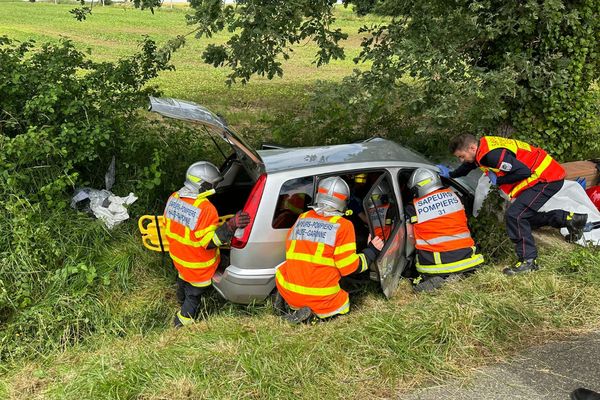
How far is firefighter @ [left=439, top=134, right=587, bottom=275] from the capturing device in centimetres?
510

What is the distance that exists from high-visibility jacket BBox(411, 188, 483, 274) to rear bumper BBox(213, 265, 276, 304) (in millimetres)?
1471

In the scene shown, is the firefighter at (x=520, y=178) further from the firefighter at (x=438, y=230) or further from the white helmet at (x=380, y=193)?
the white helmet at (x=380, y=193)

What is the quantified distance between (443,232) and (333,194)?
125cm

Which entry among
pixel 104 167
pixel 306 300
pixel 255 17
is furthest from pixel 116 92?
pixel 306 300

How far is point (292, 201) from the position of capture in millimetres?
4738

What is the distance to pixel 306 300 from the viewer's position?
454 cm

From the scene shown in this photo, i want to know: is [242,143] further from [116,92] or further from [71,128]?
[116,92]

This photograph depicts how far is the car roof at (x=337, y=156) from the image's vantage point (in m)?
4.84

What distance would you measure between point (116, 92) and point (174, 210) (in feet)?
7.61

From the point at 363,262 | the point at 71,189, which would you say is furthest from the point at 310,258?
the point at 71,189

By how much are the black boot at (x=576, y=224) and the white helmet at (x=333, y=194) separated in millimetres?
2458

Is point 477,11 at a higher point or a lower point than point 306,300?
higher

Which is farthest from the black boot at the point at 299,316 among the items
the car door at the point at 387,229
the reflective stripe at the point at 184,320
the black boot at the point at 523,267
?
the black boot at the point at 523,267

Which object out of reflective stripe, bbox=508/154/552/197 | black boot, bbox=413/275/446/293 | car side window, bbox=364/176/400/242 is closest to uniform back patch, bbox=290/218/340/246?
car side window, bbox=364/176/400/242
